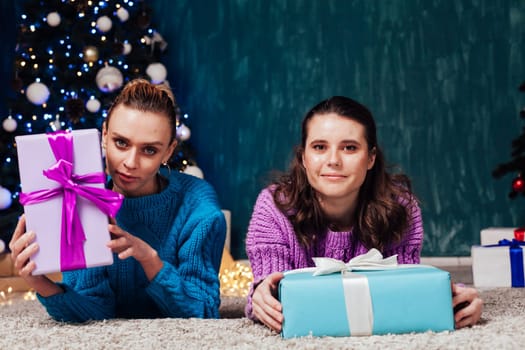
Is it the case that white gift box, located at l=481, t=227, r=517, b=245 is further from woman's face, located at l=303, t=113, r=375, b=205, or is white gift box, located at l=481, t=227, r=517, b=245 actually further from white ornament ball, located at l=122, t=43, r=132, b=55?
white ornament ball, located at l=122, t=43, r=132, b=55

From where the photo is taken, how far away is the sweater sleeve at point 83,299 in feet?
5.97

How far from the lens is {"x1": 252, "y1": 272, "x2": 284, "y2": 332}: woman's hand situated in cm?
159

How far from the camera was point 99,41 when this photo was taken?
4.39 m

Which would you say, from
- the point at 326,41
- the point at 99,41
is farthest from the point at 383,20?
the point at 99,41

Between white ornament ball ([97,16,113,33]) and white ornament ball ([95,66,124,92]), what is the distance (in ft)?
0.82

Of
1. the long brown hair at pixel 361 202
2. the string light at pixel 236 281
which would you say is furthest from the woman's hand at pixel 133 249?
the string light at pixel 236 281

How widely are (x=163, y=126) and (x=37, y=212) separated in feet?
1.49

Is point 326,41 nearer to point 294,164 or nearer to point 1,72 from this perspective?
point 1,72

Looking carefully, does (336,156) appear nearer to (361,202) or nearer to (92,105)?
(361,202)

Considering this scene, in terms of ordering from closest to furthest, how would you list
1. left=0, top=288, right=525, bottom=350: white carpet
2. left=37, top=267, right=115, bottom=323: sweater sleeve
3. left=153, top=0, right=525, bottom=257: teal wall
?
left=0, top=288, right=525, bottom=350: white carpet → left=37, top=267, right=115, bottom=323: sweater sleeve → left=153, top=0, right=525, bottom=257: teal wall

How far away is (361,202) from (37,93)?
271 centimetres

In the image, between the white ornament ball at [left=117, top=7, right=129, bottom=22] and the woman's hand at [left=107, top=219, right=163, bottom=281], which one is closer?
the woman's hand at [left=107, top=219, right=163, bottom=281]

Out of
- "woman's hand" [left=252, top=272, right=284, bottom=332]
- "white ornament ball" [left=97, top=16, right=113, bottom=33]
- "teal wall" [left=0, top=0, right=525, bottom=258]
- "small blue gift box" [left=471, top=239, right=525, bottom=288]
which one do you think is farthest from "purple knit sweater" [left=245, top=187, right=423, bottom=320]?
"teal wall" [left=0, top=0, right=525, bottom=258]

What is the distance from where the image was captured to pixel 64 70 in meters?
4.34
